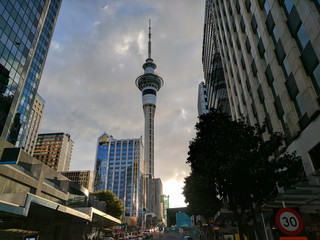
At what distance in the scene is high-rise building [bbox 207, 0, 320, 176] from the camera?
13.3 meters

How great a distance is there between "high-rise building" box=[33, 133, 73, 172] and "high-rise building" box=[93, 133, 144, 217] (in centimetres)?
2954

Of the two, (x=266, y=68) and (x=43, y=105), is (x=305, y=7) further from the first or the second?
(x=43, y=105)

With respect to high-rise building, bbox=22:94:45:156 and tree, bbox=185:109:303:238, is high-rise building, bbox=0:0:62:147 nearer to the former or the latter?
tree, bbox=185:109:303:238

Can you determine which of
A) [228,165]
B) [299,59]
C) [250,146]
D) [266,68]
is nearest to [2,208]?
[228,165]

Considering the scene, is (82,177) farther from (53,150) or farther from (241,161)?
(241,161)

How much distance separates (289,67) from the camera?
54.5 ft

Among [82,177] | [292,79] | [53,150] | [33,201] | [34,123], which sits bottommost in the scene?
[33,201]

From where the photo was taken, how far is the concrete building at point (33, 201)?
701 inches

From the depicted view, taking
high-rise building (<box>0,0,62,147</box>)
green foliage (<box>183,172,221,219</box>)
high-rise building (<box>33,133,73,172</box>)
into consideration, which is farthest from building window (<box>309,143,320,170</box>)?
high-rise building (<box>33,133,73,172</box>)

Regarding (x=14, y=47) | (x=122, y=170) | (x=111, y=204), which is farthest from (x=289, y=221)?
(x=122, y=170)

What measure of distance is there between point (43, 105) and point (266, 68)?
143312mm

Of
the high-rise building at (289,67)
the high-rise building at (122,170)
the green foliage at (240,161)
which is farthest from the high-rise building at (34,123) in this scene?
the high-rise building at (289,67)

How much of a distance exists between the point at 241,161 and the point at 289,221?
8037 millimetres

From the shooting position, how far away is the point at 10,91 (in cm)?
3478
